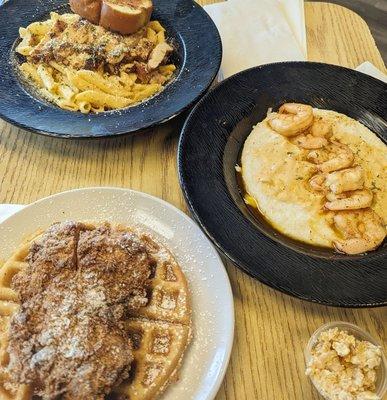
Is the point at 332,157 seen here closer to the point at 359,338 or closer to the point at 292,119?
the point at 292,119

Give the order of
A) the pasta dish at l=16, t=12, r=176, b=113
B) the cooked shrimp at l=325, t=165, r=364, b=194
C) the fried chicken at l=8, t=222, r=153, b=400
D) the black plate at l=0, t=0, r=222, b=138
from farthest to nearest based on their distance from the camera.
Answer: the pasta dish at l=16, t=12, r=176, b=113 < the black plate at l=0, t=0, r=222, b=138 < the cooked shrimp at l=325, t=165, r=364, b=194 < the fried chicken at l=8, t=222, r=153, b=400

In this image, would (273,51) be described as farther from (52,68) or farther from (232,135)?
(52,68)

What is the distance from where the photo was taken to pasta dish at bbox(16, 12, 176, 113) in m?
1.85

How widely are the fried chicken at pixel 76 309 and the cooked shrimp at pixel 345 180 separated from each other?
0.68 m

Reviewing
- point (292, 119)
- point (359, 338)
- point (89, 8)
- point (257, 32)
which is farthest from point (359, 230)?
point (89, 8)

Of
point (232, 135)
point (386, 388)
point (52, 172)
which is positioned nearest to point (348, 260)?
point (386, 388)

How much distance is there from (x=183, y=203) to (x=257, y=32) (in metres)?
1.12

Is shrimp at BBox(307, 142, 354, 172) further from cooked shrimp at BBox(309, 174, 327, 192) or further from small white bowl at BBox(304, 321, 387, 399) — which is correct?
small white bowl at BBox(304, 321, 387, 399)

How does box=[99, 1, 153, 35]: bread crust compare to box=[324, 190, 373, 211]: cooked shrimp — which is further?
box=[99, 1, 153, 35]: bread crust

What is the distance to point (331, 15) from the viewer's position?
243 cm

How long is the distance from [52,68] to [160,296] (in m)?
1.25

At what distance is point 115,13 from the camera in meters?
1.94

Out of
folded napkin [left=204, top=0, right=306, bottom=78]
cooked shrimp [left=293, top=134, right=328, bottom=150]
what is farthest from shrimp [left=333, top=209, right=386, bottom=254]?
folded napkin [left=204, top=0, right=306, bottom=78]

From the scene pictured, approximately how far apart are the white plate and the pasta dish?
538 mm
